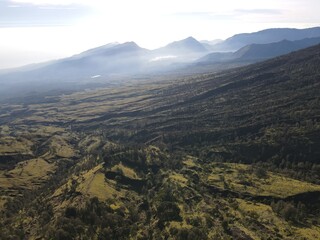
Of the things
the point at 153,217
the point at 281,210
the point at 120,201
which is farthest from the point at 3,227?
the point at 281,210

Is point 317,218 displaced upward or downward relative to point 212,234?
downward

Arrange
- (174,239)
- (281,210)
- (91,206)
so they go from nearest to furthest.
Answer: (174,239), (91,206), (281,210)

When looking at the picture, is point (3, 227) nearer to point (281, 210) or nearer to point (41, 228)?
point (41, 228)

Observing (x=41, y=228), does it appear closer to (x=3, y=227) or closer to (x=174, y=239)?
(x=3, y=227)

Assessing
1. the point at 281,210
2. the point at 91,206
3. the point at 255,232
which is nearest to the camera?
the point at 255,232

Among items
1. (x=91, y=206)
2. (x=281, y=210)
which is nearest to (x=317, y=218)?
(x=281, y=210)

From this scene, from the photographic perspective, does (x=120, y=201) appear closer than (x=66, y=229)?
No

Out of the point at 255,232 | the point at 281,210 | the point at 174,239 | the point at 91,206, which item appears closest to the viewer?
the point at 174,239

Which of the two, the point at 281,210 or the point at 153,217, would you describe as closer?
the point at 153,217

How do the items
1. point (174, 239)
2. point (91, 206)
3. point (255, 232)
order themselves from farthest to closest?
point (91, 206) → point (255, 232) → point (174, 239)
